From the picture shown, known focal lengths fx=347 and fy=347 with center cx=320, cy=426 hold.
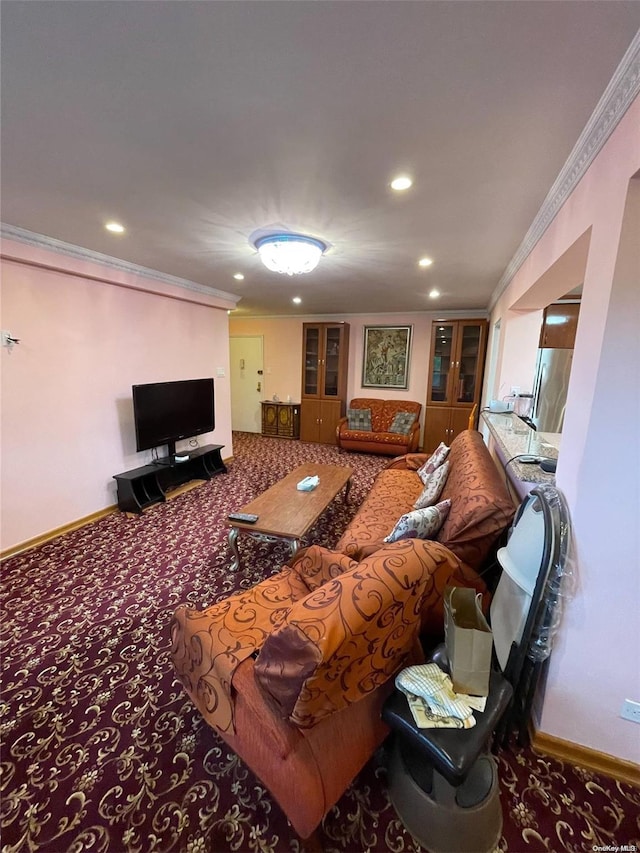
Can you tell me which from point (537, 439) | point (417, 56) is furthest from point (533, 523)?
point (417, 56)

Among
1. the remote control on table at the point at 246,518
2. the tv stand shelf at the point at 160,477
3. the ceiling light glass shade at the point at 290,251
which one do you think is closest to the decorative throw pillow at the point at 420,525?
the remote control on table at the point at 246,518

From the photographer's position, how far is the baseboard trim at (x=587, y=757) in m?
1.34

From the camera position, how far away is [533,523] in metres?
1.37

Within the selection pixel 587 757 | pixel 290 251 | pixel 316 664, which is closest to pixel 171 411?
pixel 290 251

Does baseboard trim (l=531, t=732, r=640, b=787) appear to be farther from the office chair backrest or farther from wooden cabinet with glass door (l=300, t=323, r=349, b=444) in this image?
wooden cabinet with glass door (l=300, t=323, r=349, b=444)

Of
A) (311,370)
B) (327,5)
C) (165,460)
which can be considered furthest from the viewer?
(311,370)

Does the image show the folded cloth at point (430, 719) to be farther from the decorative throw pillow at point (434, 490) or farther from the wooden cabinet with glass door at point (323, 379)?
the wooden cabinet with glass door at point (323, 379)

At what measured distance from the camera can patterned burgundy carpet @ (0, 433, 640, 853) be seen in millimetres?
1169

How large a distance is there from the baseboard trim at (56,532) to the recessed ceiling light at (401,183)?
367cm

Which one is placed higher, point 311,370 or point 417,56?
point 417,56

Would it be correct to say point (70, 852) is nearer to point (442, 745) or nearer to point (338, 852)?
point (338, 852)

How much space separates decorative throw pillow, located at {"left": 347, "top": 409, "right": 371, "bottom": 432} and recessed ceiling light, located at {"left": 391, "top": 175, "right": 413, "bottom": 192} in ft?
15.0

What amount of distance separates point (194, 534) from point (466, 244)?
3241mm

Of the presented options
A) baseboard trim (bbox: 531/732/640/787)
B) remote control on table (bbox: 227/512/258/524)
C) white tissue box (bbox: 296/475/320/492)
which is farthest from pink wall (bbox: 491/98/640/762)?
white tissue box (bbox: 296/475/320/492)
